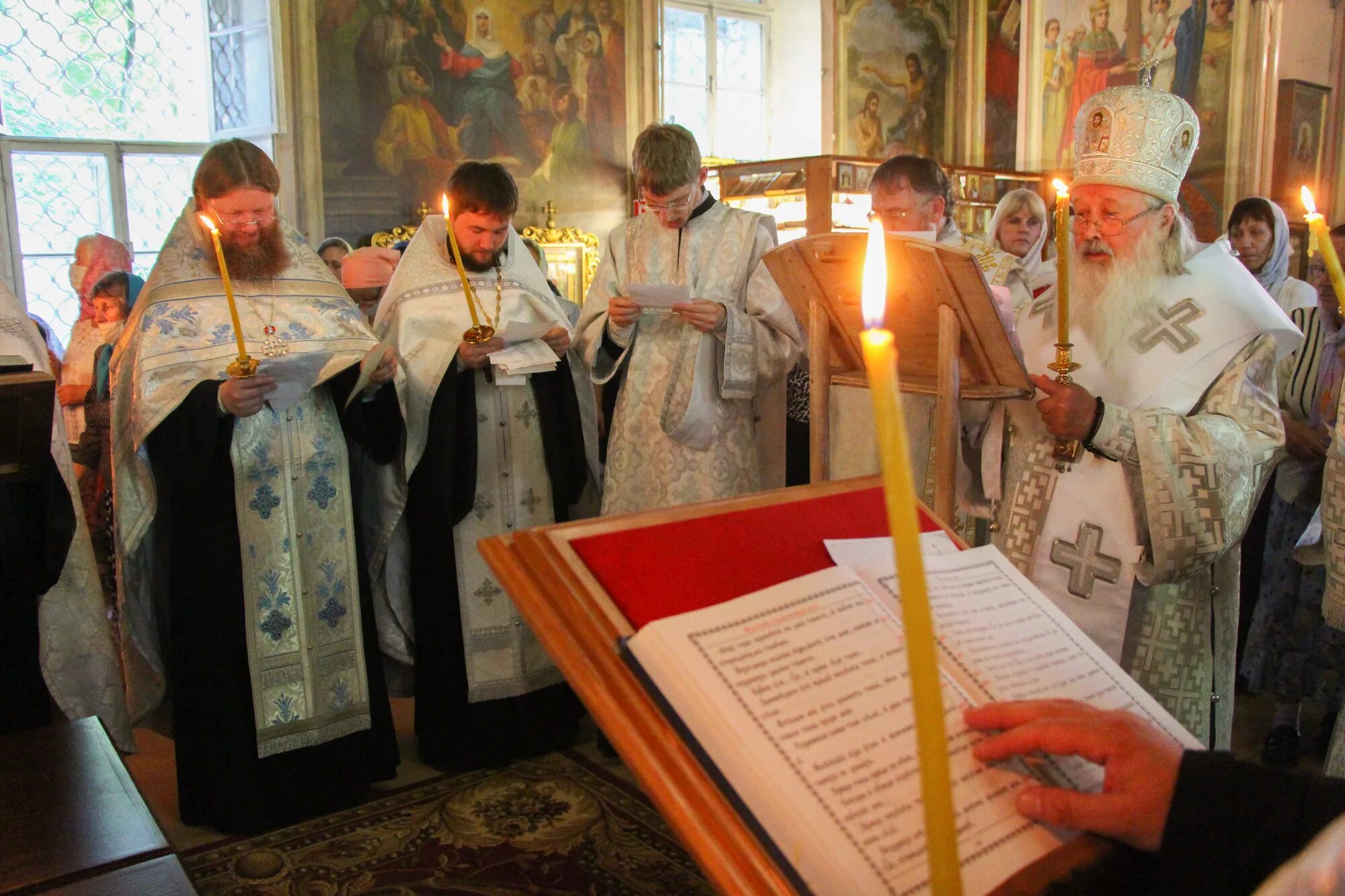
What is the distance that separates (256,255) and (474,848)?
6.03 feet

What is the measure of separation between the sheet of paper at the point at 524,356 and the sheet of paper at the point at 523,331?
2 cm

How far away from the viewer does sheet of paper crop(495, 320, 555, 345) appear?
3361 millimetres

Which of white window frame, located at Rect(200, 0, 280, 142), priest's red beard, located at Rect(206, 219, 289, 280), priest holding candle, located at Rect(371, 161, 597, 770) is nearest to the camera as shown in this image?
priest's red beard, located at Rect(206, 219, 289, 280)

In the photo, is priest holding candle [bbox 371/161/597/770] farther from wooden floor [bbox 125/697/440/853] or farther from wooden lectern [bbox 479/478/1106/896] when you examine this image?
wooden lectern [bbox 479/478/1106/896]

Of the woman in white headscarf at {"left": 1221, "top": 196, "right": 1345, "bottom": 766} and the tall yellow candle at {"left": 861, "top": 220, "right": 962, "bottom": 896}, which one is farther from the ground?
the tall yellow candle at {"left": 861, "top": 220, "right": 962, "bottom": 896}

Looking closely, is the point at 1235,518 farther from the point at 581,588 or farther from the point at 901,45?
the point at 901,45

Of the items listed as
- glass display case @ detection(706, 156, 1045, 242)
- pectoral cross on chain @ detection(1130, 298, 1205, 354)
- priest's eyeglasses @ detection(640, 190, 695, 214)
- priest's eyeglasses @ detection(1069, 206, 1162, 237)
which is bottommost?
pectoral cross on chain @ detection(1130, 298, 1205, 354)

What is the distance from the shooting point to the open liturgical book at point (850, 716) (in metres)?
0.86

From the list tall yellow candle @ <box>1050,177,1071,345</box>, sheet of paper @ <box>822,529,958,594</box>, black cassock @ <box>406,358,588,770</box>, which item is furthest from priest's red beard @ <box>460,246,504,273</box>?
sheet of paper @ <box>822,529,958,594</box>

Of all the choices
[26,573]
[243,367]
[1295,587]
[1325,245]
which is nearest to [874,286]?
[1325,245]

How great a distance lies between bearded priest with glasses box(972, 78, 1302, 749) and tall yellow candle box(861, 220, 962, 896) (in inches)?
60.3

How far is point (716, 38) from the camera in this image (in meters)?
11.9

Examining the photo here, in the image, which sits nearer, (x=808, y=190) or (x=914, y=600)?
(x=914, y=600)

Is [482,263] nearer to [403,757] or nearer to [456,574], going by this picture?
[456,574]
